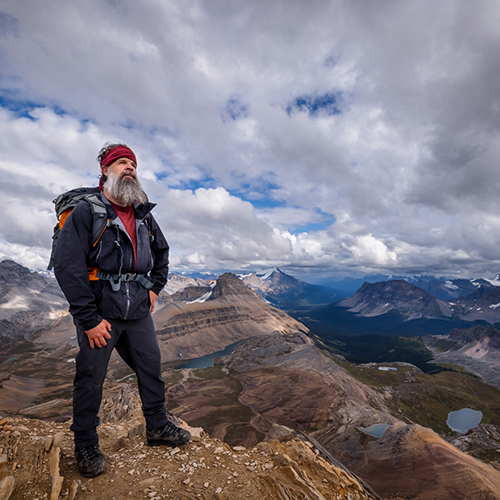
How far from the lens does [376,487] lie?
2597cm

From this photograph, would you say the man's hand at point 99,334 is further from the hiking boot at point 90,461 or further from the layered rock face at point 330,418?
the layered rock face at point 330,418

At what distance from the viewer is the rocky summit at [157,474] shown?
13.6ft

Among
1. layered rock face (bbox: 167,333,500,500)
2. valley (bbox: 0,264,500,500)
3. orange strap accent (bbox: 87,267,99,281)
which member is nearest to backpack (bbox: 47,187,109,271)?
orange strap accent (bbox: 87,267,99,281)

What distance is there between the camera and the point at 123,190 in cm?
546

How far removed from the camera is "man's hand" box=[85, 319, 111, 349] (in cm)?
469

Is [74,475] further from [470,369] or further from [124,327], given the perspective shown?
[470,369]

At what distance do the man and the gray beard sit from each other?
2 centimetres

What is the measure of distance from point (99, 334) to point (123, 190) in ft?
9.48

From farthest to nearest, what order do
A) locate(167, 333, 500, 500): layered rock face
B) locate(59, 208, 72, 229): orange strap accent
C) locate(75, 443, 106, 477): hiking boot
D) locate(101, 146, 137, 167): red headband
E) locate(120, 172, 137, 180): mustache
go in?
locate(167, 333, 500, 500): layered rock face → locate(101, 146, 137, 167): red headband → locate(120, 172, 137, 180): mustache → locate(59, 208, 72, 229): orange strap accent → locate(75, 443, 106, 477): hiking boot

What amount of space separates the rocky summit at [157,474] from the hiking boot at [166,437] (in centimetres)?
12

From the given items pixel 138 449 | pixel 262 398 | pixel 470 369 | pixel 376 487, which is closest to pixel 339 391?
pixel 262 398

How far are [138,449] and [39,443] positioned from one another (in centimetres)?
208

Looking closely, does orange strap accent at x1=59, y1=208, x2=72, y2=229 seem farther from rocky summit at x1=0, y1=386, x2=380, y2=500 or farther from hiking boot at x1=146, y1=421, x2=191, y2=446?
hiking boot at x1=146, y1=421, x2=191, y2=446

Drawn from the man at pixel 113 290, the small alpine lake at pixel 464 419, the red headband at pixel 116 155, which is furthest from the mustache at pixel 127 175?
the small alpine lake at pixel 464 419
